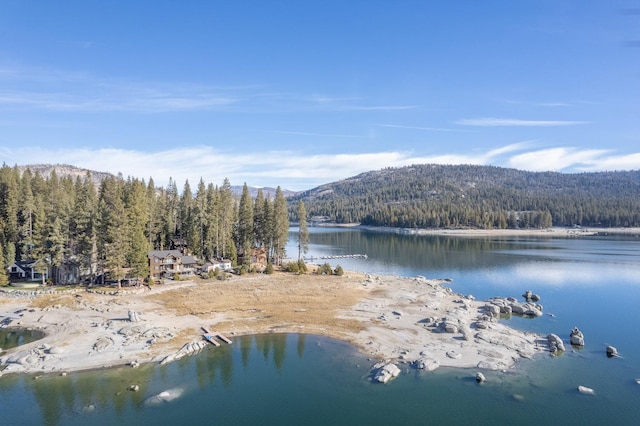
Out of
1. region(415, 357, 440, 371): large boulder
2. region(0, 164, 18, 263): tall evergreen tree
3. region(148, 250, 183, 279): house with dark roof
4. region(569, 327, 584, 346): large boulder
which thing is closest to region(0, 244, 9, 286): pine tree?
region(0, 164, 18, 263): tall evergreen tree

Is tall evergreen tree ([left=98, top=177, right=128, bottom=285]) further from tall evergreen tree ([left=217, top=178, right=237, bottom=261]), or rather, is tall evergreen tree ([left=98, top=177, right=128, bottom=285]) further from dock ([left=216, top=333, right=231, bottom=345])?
dock ([left=216, top=333, right=231, bottom=345])

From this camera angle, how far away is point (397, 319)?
4712 centimetres

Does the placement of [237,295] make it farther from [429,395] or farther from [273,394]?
[429,395]

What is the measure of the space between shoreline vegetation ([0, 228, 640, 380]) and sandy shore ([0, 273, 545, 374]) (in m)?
0.12

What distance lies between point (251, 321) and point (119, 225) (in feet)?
92.2

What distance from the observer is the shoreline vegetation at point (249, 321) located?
3634 cm

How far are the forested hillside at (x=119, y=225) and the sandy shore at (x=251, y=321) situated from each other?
717cm

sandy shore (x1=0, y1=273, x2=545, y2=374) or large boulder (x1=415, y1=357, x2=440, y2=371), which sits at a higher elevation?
sandy shore (x1=0, y1=273, x2=545, y2=374)

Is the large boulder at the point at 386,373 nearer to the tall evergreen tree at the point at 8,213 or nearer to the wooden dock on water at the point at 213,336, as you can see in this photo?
the wooden dock on water at the point at 213,336

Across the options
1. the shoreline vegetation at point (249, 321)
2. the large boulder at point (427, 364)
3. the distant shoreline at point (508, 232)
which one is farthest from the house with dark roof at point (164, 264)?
the distant shoreline at point (508, 232)

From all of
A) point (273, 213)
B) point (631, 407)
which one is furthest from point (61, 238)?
point (631, 407)

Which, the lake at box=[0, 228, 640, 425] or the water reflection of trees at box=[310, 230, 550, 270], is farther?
the water reflection of trees at box=[310, 230, 550, 270]

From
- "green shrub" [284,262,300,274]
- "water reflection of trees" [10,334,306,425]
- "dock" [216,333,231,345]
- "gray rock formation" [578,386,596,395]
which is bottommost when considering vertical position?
"gray rock formation" [578,386,596,395]

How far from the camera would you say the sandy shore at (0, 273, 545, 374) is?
1433 inches
